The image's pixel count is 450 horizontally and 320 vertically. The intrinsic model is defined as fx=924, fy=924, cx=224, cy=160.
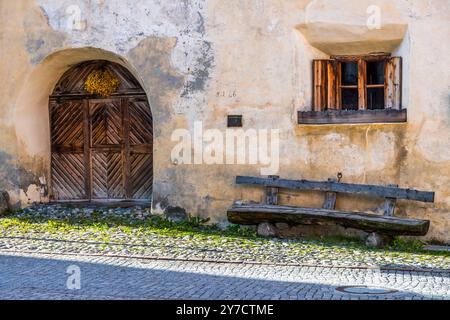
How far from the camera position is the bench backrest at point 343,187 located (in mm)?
12570

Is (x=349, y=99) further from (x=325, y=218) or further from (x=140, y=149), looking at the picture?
(x=140, y=149)

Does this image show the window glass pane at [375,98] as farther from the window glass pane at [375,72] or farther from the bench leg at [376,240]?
the bench leg at [376,240]

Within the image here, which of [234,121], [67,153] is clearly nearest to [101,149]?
[67,153]

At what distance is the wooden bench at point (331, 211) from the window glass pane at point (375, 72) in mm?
1642

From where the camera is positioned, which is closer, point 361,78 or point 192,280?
point 192,280

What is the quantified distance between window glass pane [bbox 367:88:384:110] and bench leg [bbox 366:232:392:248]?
2167 millimetres

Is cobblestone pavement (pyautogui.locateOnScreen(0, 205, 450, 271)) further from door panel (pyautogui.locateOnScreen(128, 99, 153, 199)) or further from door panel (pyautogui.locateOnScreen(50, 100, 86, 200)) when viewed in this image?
door panel (pyautogui.locateOnScreen(50, 100, 86, 200))

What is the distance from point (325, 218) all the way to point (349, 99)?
2060mm

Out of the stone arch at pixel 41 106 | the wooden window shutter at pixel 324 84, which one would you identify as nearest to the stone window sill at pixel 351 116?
the wooden window shutter at pixel 324 84

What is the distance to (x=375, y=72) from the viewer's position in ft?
44.6

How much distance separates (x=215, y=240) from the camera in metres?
12.3

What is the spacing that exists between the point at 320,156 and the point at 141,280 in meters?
4.71

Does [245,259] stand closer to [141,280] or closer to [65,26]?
[141,280]
